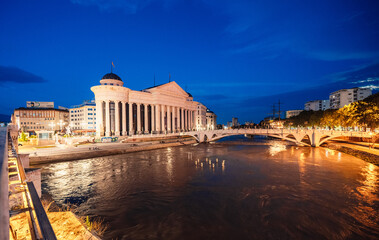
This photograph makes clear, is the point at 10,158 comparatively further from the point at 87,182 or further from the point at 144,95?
the point at 144,95

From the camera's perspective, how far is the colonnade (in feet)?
192

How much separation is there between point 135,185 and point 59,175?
10.9 meters

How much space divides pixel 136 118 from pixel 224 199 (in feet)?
187

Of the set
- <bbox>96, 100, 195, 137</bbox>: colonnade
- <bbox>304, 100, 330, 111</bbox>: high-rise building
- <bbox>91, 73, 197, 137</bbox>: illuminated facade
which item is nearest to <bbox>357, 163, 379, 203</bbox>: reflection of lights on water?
<bbox>91, 73, 197, 137</bbox>: illuminated facade

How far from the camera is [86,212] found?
45.2ft

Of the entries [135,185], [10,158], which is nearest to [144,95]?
[135,185]

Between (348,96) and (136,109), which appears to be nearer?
(136,109)

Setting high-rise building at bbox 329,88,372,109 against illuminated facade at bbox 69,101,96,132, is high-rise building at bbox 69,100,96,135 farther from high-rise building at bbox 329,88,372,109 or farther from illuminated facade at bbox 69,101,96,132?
high-rise building at bbox 329,88,372,109

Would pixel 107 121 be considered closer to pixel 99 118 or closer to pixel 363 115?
pixel 99 118

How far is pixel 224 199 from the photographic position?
16.0m

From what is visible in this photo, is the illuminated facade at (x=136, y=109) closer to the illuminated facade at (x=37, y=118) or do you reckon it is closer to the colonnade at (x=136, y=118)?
the colonnade at (x=136, y=118)

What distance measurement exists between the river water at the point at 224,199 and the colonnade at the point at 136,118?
32761mm

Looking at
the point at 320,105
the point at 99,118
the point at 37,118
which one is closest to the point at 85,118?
the point at 37,118

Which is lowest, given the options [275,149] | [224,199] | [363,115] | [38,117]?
[224,199]
